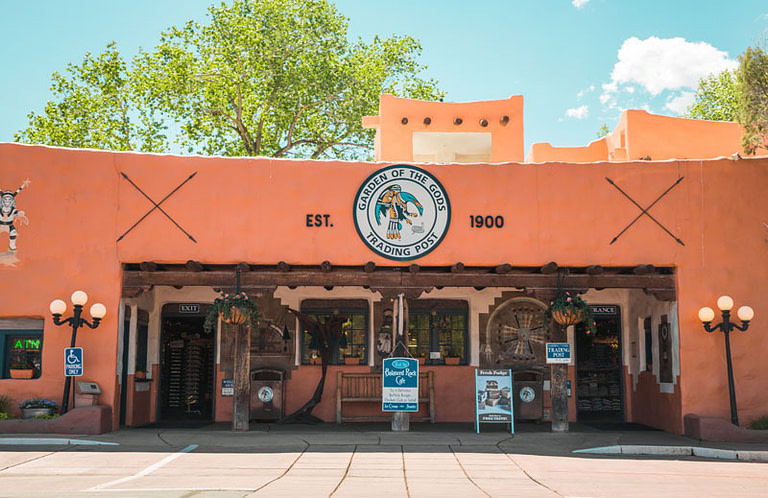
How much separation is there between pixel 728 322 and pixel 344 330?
23.5ft

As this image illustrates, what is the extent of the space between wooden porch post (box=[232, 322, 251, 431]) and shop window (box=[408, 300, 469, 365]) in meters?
4.06

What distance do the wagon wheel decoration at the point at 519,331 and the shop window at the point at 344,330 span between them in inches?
105

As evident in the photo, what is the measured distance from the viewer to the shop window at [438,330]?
51.9 feet

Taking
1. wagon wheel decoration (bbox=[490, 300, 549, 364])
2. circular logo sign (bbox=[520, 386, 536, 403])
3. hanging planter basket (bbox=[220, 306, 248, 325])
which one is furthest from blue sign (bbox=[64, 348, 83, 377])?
circular logo sign (bbox=[520, 386, 536, 403])

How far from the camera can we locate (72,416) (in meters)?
12.1

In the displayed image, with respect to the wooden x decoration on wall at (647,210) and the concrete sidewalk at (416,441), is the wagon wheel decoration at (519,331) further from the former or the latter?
the wooden x decoration on wall at (647,210)

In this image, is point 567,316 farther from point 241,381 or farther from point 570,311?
point 241,381

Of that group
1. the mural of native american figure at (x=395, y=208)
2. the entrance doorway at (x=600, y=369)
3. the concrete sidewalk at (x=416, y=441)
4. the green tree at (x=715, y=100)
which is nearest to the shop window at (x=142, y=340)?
the concrete sidewalk at (x=416, y=441)

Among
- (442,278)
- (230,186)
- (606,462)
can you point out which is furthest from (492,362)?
(230,186)

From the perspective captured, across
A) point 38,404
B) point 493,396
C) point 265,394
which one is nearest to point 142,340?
point 265,394

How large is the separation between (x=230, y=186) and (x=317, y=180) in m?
1.49

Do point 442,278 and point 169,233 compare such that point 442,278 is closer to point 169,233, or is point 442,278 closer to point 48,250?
point 169,233

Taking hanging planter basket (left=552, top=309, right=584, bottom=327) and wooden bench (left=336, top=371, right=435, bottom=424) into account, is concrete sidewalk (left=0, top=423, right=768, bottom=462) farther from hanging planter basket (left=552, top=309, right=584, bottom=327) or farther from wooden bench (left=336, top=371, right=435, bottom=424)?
hanging planter basket (left=552, top=309, right=584, bottom=327)

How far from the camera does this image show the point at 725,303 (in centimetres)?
1273
